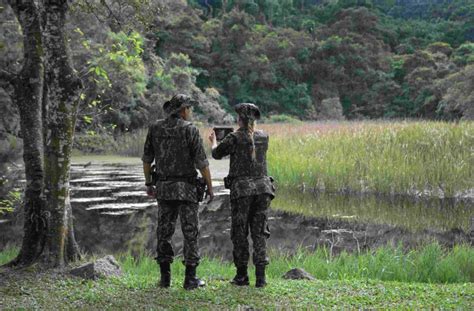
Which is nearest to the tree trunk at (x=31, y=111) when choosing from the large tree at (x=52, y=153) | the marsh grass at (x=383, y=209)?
the large tree at (x=52, y=153)

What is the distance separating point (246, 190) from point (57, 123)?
190 centimetres

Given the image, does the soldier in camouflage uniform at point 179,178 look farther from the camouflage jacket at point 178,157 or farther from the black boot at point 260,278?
the black boot at point 260,278

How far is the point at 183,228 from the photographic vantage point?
5.40 m

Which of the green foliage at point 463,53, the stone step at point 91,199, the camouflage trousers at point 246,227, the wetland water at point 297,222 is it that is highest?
the green foliage at point 463,53

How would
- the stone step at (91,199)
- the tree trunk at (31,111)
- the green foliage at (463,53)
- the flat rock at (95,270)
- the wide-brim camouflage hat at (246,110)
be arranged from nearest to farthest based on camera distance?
the wide-brim camouflage hat at (246,110), the flat rock at (95,270), the tree trunk at (31,111), the stone step at (91,199), the green foliage at (463,53)

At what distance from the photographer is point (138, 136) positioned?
25.6 meters

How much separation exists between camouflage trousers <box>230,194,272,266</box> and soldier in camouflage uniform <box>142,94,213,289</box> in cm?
32

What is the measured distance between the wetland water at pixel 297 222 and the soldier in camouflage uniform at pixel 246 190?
2790mm

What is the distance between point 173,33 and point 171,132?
33.2 m

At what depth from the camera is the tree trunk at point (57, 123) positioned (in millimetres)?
5848

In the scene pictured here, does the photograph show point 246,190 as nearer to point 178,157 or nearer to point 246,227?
point 246,227

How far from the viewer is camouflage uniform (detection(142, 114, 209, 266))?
5.35 meters

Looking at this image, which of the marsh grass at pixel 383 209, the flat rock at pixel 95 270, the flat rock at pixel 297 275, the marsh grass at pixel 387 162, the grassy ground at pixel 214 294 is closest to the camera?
the grassy ground at pixel 214 294

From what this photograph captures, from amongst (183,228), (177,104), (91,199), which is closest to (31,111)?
(177,104)
